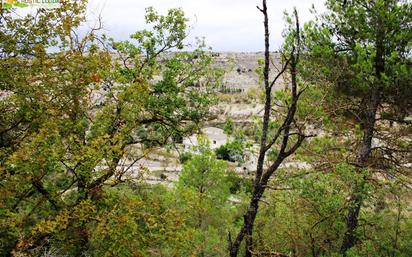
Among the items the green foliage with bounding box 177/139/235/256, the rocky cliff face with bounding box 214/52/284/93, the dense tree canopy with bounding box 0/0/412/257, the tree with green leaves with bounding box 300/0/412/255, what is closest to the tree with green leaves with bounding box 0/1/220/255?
the dense tree canopy with bounding box 0/0/412/257

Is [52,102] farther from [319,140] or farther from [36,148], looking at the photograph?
[319,140]

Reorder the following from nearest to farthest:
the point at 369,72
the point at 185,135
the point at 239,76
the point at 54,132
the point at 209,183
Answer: the point at 54,132
the point at 369,72
the point at 185,135
the point at 209,183
the point at 239,76

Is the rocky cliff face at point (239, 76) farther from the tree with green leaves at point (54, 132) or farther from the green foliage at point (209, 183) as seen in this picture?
the tree with green leaves at point (54, 132)

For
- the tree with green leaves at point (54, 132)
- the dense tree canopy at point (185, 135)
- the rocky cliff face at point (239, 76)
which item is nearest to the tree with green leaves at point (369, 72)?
the dense tree canopy at point (185, 135)

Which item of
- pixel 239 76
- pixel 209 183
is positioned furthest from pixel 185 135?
pixel 239 76

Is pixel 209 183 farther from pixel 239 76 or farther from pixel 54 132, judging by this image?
pixel 239 76

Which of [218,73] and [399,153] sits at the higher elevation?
[218,73]

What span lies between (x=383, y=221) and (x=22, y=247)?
10363 mm

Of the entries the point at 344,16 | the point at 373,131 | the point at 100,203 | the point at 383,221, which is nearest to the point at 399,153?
the point at 373,131

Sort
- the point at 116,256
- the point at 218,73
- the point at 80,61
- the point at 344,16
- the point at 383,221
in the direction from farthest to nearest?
the point at 218,73, the point at 383,221, the point at 344,16, the point at 80,61, the point at 116,256

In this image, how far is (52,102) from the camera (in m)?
9.27

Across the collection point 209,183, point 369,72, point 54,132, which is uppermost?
point 369,72

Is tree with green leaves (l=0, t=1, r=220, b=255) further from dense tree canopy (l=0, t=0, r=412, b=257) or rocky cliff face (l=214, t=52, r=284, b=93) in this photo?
rocky cliff face (l=214, t=52, r=284, b=93)

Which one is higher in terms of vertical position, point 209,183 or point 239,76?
point 239,76
